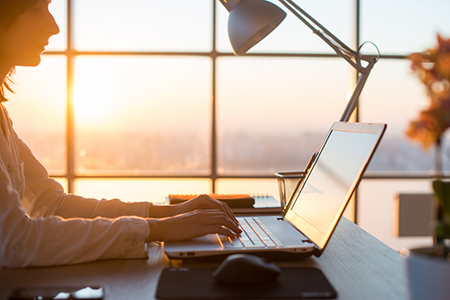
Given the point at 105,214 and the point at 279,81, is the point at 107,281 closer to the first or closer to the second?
the point at 105,214

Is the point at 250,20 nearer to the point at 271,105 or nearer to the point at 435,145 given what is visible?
the point at 435,145

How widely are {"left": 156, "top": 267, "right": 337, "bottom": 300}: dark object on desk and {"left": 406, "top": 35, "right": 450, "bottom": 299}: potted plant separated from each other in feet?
0.61

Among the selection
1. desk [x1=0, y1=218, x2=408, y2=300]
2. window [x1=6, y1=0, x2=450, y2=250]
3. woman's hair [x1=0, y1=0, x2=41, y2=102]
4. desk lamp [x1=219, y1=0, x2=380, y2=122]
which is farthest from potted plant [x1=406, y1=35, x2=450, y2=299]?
window [x1=6, y1=0, x2=450, y2=250]

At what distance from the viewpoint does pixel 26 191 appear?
1196 mm

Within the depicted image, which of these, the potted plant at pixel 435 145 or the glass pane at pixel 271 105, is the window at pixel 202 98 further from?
the potted plant at pixel 435 145

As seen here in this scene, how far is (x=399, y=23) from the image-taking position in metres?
2.80

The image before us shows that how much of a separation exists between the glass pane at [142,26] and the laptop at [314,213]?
181 centimetres

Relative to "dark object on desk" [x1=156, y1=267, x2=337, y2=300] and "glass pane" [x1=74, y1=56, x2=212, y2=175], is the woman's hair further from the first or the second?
"glass pane" [x1=74, y1=56, x2=212, y2=175]

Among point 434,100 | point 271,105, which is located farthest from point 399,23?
point 434,100

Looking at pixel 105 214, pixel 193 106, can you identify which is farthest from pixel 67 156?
pixel 105 214

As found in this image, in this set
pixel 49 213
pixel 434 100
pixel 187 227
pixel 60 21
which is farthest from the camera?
pixel 60 21

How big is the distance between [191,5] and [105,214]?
6.42 ft

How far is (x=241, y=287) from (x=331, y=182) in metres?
0.40

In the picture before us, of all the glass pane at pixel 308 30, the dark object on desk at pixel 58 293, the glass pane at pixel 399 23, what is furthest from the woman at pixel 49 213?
the glass pane at pixel 399 23
